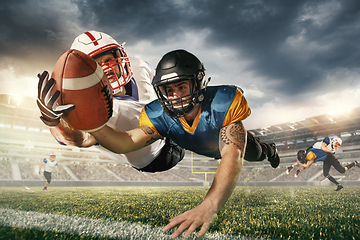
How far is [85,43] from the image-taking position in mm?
2559

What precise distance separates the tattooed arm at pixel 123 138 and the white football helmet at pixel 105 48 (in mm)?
631

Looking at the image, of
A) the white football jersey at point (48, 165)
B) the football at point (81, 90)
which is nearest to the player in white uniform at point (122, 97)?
the football at point (81, 90)

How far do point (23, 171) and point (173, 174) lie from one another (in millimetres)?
14084

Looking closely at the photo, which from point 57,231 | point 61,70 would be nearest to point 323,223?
point 57,231

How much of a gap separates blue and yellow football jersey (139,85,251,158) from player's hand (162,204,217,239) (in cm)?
88

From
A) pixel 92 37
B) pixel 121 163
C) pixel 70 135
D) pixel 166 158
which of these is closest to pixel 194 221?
pixel 70 135

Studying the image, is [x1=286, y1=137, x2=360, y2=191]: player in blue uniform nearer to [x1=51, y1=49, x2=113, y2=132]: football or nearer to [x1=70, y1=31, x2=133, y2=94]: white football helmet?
[x1=70, y1=31, x2=133, y2=94]: white football helmet

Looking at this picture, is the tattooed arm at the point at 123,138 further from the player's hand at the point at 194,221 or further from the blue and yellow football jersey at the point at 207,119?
the player's hand at the point at 194,221

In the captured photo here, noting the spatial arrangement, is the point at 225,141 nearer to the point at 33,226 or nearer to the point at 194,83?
the point at 194,83

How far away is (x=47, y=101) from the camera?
5.22 ft

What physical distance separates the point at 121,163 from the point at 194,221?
920 inches

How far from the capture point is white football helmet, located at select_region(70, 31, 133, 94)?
2.52 metres

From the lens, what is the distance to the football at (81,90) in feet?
A: 5.69

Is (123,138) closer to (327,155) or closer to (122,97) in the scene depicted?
(122,97)
